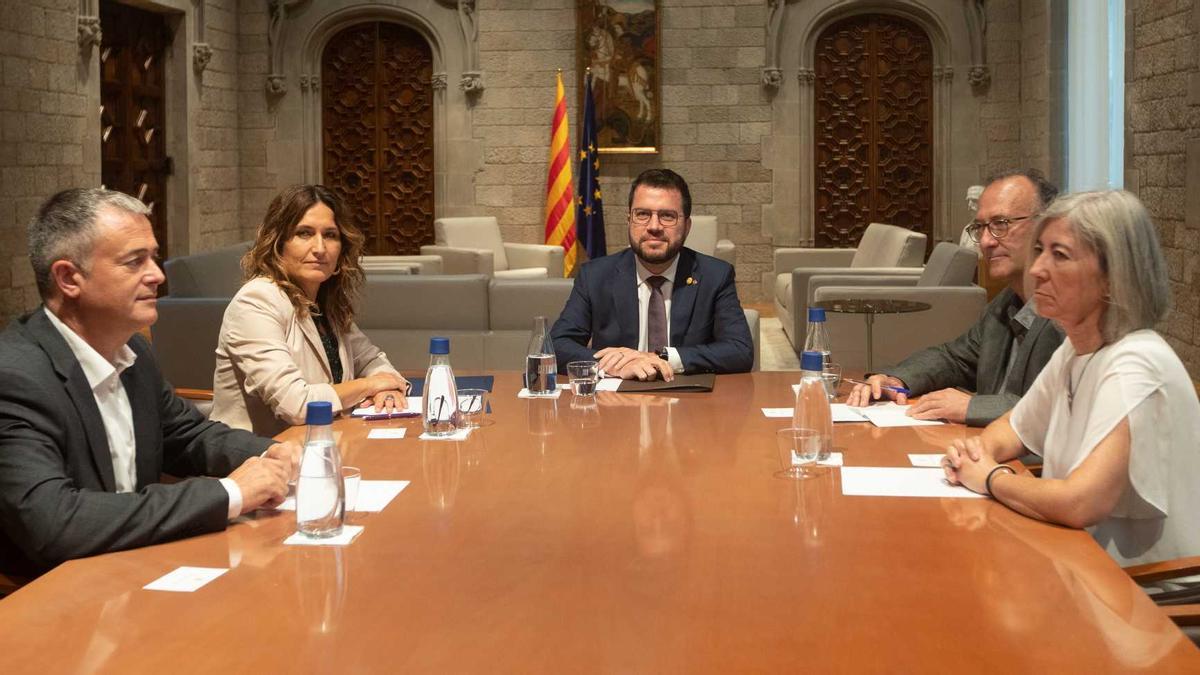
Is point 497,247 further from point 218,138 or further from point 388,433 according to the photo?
point 388,433

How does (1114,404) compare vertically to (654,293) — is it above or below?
below

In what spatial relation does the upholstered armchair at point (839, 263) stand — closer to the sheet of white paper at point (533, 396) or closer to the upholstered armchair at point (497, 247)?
the upholstered armchair at point (497, 247)

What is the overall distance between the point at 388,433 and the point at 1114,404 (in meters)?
1.59

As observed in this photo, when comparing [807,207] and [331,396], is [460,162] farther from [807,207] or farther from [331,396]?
[331,396]

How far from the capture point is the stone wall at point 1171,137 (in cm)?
742

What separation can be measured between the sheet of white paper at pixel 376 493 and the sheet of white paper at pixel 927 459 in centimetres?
103

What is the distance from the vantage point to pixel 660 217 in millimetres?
4371

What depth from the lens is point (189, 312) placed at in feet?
21.2

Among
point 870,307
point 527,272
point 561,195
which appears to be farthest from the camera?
point 561,195

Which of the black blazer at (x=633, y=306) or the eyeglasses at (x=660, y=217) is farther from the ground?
the eyeglasses at (x=660, y=217)

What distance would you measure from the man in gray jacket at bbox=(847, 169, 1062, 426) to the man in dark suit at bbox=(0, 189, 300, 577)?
5.45ft

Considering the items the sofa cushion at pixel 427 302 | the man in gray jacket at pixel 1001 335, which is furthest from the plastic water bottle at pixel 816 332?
the sofa cushion at pixel 427 302

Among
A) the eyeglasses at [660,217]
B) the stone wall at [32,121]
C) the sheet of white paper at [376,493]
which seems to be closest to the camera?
the sheet of white paper at [376,493]

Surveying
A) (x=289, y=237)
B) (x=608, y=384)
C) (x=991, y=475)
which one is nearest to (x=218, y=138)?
(x=289, y=237)
